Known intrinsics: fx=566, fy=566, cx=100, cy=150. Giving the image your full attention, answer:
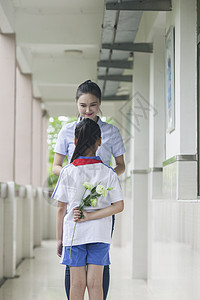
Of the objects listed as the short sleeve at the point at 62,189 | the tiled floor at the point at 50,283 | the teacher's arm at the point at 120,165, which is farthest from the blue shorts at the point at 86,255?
the tiled floor at the point at 50,283

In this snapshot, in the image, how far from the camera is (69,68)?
31.2 ft

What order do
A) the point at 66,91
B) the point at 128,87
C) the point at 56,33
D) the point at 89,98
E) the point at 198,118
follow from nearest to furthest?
the point at 89,98
the point at 198,118
the point at 56,33
the point at 128,87
the point at 66,91

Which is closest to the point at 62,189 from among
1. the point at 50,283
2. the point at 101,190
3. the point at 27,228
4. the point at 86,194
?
the point at 86,194

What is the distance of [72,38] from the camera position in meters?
7.49

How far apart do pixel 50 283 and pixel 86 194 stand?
3.75 metres

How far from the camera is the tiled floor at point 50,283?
545 cm

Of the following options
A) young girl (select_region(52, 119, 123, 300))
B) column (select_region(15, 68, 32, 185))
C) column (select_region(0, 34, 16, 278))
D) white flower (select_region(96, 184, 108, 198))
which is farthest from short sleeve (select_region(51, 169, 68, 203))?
column (select_region(15, 68, 32, 185))

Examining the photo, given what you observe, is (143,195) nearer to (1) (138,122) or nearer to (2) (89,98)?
(1) (138,122)

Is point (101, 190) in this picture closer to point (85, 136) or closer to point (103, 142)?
point (85, 136)

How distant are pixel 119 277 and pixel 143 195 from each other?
1035 mm

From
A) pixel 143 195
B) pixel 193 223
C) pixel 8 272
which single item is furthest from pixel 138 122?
pixel 193 223

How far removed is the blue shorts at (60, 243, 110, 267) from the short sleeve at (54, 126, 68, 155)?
1.95 feet

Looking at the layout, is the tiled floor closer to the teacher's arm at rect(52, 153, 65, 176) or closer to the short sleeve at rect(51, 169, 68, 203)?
the teacher's arm at rect(52, 153, 65, 176)

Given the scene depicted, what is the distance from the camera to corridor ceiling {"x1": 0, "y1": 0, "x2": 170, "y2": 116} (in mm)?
5676
